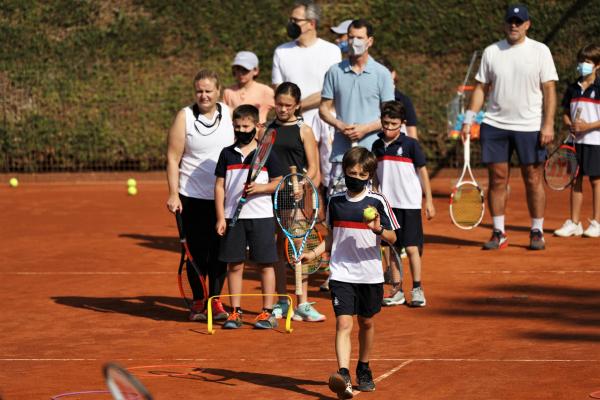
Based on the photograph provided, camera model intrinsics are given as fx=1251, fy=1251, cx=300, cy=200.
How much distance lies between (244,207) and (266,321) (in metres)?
0.82

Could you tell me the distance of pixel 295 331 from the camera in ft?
28.7

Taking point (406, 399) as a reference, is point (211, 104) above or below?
above

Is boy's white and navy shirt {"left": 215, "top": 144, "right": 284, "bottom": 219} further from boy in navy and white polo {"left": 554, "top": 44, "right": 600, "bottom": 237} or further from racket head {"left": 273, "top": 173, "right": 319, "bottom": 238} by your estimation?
boy in navy and white polo {"left": 554, "top": 44, "right": 600, "bottom": 237}

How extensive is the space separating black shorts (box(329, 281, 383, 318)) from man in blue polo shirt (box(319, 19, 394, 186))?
3.09 m

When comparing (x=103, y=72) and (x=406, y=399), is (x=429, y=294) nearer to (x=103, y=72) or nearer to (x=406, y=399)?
(x=406, y=399)

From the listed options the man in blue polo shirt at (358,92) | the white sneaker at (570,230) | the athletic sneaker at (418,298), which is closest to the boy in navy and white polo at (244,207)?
the athletic sneaker at (418,298)

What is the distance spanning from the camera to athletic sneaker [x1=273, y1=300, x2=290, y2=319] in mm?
9180

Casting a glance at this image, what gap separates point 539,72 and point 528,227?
253 centimetres

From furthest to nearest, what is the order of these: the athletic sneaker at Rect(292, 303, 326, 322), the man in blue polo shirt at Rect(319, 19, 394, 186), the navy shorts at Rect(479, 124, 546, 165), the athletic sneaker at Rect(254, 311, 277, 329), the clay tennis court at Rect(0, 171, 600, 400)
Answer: the navy shorts at Rect(479, 124, 546, 165) < the man in blue polo shirt at Rect(319, 19, 394, 186) < the athletic sneaker at Rect(292, 303, 326, 322) < the athletic sneaker at Rect(254, 311, 277, 329) < the clay tennis court at Rect(0, 171, 600, 400)

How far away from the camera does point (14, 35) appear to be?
68.7ft

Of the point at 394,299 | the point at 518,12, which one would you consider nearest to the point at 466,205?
the point at 518,12

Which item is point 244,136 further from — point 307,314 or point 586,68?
point 586,68

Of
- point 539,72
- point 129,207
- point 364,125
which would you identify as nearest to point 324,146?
point 364,125

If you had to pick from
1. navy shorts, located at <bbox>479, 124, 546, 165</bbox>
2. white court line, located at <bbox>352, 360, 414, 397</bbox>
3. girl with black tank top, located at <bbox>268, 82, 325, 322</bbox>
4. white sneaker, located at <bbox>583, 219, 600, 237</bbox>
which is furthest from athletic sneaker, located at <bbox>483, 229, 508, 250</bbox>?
white court line, located at <bbox>352, 360, 414, 397</bbox>
